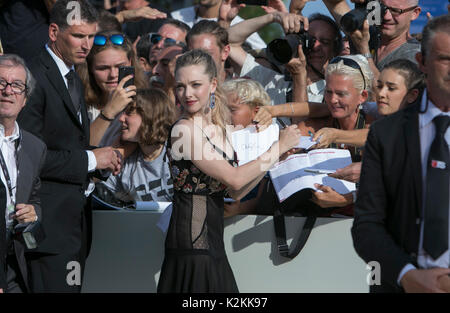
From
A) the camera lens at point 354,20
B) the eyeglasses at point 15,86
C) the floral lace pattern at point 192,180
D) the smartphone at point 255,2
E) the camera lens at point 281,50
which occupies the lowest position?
the floral lace pattern at point 192,180

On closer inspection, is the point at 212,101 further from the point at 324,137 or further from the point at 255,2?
the point at 255,2

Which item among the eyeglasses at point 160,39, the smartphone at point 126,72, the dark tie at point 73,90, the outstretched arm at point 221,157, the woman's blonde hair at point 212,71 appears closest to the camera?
the outstretched arm at point 221,157

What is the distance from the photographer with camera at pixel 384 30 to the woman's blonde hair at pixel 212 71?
114 centimetres

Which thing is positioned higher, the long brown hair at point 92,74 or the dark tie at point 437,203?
the long brown hair at point 92,74

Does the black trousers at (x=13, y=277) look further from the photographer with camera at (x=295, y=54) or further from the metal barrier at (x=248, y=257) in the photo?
the photographer with camera at (x=295, y=54)

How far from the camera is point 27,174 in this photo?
378cm

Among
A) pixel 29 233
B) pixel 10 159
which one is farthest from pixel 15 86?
pixel 29 233

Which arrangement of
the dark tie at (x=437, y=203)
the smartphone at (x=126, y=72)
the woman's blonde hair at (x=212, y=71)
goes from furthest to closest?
1. the smartphone at (x=126, y=72)
2. the woman's blonde hair at (x=212, y=71)
3. the dark tie at (x=437, y=203)

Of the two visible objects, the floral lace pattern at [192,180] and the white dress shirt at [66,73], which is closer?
the floral lace pattern at [192,180]

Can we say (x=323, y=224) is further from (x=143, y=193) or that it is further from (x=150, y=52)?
(x=150, y=52)

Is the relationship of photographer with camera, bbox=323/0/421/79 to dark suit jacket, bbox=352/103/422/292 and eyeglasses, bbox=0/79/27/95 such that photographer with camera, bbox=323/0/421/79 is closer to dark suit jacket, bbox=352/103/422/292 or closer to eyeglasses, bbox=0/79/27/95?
eyeglasses, bbox=0/79/27/95

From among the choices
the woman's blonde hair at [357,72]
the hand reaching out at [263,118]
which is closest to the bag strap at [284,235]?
the hand reaching out at [263,118]

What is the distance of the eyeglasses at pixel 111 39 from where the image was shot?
4.88 m

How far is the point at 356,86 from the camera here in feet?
14.2
